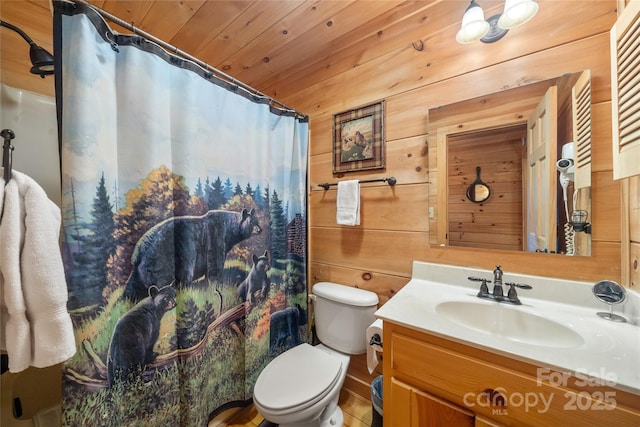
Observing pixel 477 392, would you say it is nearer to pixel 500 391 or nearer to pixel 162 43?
pixel 500 391

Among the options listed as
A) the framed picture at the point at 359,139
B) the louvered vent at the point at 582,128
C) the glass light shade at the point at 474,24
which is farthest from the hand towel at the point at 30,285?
the louvered vent at the point at 582,128

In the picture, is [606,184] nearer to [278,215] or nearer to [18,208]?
[278,215]

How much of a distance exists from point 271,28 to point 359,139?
33.5 inches

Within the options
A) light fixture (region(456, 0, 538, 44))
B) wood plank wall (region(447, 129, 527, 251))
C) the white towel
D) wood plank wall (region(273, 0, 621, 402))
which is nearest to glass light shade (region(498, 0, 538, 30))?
light fixture (region(456, 0, 538, 44))

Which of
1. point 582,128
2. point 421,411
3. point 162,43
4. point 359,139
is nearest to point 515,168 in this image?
point 582,128

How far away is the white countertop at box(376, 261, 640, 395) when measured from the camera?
1.94 feet

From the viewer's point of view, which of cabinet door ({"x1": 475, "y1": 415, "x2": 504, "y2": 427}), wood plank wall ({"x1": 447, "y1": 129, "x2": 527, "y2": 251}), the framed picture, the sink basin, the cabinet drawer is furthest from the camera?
the framed picture

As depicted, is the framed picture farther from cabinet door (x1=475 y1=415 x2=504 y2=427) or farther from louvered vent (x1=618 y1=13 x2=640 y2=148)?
cabinet door (x1=475 y1=415 x2=504 y2=427)

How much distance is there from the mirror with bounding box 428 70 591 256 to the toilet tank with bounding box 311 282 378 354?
1.72ft

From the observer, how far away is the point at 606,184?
0.90 m

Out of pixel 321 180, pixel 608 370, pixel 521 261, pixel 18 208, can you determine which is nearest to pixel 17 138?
pixel 18 208

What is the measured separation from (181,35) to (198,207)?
121 cm

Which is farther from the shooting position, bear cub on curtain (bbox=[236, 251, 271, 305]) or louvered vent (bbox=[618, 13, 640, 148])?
bear cub on curtain (bbox=[236, 251, 271, 305])

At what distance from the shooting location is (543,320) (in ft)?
2.83
